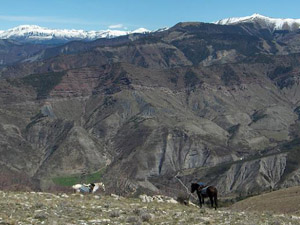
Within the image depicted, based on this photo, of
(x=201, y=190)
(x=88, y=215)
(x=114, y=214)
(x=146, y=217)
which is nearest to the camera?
(x=146, y=217)

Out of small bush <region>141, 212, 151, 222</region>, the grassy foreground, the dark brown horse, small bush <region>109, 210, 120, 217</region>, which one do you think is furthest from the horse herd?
small bush <region>109, 210, 120, 217</region>

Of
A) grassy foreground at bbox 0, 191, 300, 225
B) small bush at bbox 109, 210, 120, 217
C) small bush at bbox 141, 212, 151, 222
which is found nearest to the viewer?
grassy foreground at bbox 0, 191, 300, 225

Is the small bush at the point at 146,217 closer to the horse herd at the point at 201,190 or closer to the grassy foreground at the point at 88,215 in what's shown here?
the grassy foreground at the point at 88,215

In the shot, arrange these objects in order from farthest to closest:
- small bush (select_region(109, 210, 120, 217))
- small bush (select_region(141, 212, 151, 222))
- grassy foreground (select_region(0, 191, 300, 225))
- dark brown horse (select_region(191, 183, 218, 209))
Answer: dark brown horse (select_region(191, 183, 218, 209))
small bush (select_region(109, 210, 120, 217))
small bush (select_region(141, 212, 151, 222))
grassy foreground (select_region(0, 191, 300, 225))

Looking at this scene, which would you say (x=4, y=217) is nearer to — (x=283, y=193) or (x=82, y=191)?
(x=82, y=191)

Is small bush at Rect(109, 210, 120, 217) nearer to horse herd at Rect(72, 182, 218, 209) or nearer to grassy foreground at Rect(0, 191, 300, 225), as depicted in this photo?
grassy foreground at Rect(0, 191, 300, 225)

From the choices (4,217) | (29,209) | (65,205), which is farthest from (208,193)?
(4,217)

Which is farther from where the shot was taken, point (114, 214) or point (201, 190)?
point (201, 190)

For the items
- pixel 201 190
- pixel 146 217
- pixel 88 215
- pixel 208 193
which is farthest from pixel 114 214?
pixel 201 190

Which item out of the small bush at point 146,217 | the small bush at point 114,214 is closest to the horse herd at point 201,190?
the small bush at point 146,217

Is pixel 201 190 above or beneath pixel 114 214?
beneath

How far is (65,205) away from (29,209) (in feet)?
10.5

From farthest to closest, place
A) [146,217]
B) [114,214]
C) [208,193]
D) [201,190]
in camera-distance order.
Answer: [201,190] < [208,193] < [114,214] < [146,217]

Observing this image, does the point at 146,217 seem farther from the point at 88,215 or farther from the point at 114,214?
the point at 88,215
